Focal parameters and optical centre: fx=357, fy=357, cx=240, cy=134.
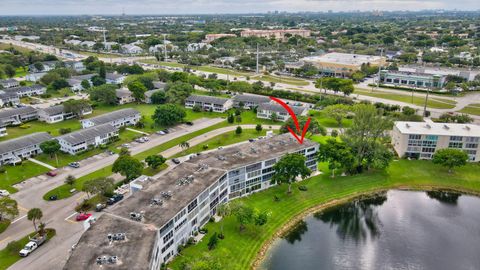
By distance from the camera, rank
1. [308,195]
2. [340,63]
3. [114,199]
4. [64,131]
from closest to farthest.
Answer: [114,199], [308,195], [64,131], [340,63]

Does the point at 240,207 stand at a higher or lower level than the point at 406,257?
higher

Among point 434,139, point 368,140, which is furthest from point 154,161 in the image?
point 434,139

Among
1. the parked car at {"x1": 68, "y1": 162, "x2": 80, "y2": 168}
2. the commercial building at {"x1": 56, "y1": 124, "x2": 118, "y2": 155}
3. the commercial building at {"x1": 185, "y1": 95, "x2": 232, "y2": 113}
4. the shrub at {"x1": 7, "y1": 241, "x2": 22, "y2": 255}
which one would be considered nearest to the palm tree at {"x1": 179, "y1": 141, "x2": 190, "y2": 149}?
the commercial building at {"x1": 56, "y1": 124, "x2": 118, "y2": 155}

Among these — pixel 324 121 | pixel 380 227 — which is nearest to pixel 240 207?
pixel 380 227

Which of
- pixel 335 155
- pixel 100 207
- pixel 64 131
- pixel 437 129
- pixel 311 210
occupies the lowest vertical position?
pixel 311 210

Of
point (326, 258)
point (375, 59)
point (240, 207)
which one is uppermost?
point (375, 59)

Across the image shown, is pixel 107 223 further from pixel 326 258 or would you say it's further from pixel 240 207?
pixel 326 258

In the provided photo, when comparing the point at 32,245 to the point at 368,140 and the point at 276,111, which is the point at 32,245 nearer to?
the point at 368,140
